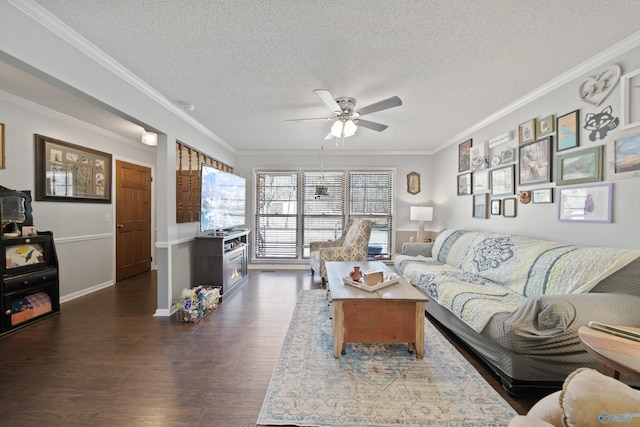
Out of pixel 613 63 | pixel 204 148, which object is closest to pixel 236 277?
pixel 204 148

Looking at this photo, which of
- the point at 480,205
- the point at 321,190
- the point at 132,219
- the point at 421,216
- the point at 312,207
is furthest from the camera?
the point at 312,207

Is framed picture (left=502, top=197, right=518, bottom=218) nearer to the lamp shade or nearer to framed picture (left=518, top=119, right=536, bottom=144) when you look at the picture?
framed picture (left=518, top=119, right=536, bottom=144)

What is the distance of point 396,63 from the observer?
2.24 meters

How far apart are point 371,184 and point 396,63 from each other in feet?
11.1

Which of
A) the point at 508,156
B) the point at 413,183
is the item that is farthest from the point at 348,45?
the point at 413,183

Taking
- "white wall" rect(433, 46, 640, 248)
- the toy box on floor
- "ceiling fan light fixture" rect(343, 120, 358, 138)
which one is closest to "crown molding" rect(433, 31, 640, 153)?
"white wall" rect(433, 46, 640, 248)

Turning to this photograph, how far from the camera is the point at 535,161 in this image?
2.86m

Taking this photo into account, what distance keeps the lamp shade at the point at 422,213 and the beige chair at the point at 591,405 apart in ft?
14.4

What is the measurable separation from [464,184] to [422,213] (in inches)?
38.7

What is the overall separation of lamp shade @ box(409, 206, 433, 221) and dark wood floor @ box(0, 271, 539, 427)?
9.52 feet

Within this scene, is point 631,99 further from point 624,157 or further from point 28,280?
point 28,280

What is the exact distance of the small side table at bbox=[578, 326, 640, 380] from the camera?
3.44 feet

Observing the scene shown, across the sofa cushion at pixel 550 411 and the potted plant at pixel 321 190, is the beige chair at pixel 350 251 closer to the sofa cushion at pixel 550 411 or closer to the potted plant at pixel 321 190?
the potted plant at pixel 321 190

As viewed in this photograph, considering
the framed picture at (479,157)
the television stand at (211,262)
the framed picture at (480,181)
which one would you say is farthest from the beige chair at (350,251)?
the framed picture at (479,157)
